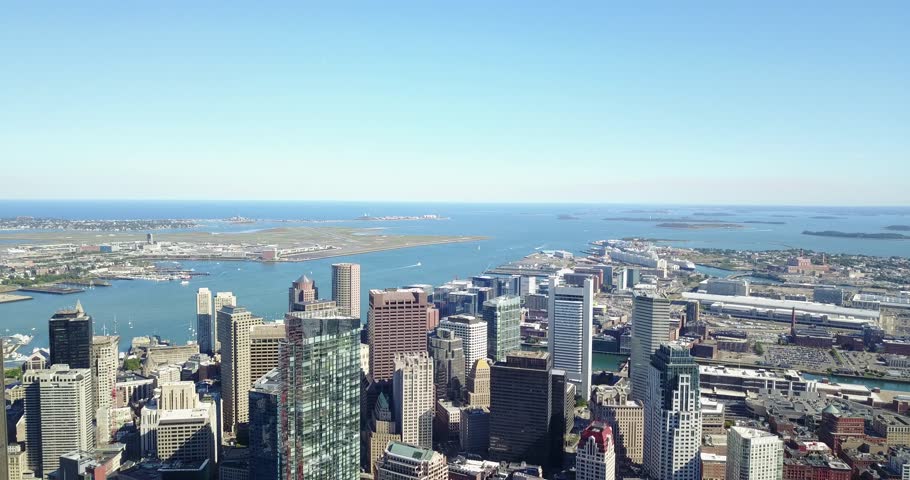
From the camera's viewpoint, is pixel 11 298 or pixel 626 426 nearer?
pixel 626 426

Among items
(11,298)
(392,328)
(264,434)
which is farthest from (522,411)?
(11,298)

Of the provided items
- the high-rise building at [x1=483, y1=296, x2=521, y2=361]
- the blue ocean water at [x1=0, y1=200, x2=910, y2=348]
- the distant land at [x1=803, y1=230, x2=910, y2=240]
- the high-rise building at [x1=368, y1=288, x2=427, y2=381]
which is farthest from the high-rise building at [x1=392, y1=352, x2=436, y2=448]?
the distant land at [x1=803, y1=230, x2=910, y2=240]

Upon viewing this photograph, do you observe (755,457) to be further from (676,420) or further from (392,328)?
(392,328)

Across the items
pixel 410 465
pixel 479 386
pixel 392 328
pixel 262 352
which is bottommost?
pixel 479 386

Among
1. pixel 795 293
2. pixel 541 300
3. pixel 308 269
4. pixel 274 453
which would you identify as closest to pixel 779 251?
pixel 795 293

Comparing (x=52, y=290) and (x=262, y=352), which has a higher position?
(x=262, y=352)

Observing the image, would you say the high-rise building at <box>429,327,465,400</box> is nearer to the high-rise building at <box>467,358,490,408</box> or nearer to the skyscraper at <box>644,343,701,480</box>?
the high-rise building at <box>467,358,490,408</box>

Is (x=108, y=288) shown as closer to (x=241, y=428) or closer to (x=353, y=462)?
(x=241, y=428)

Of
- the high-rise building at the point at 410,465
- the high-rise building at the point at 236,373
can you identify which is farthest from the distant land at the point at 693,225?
the high-rise building at the point at 410,465
